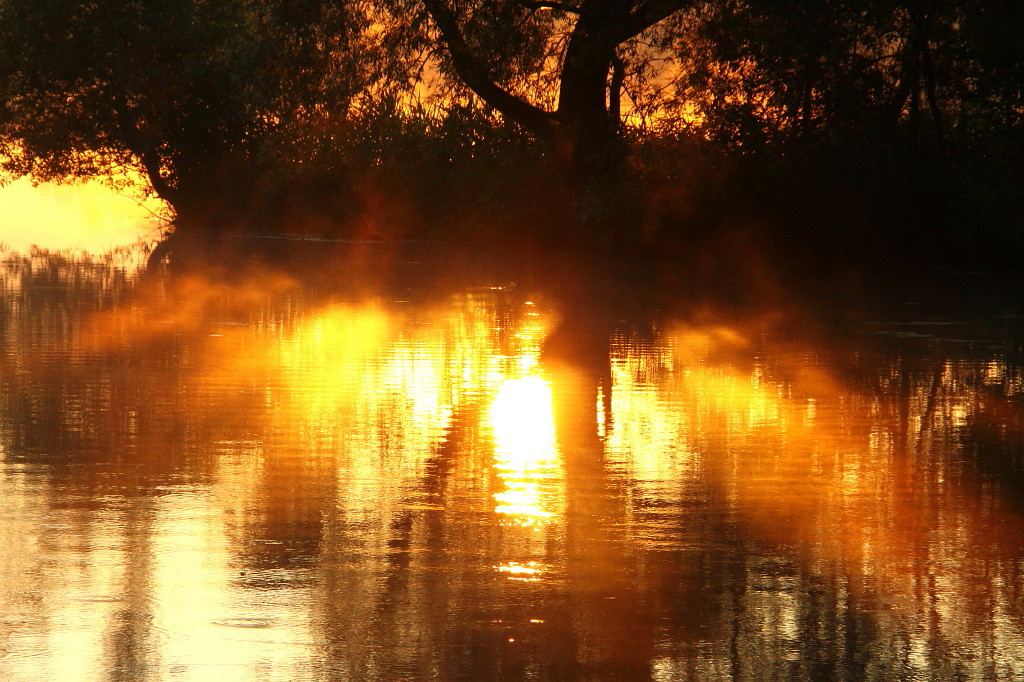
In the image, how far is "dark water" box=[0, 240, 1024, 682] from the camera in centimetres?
509

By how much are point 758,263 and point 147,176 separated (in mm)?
24767

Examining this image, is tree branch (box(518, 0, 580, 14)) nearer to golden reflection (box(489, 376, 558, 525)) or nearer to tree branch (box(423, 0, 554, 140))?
tree branch (box(423, 0, 554, 140))

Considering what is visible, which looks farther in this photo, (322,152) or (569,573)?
(322,152)

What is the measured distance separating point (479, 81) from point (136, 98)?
1711cm

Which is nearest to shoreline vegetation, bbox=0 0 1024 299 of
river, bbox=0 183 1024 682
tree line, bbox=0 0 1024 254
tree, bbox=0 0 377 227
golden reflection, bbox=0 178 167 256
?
tree line, bbox=0 0 1024 254

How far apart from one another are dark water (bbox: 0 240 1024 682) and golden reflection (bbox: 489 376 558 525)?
0.04 metres

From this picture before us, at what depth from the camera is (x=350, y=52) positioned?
33406mm

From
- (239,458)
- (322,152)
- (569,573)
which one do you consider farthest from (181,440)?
(322,152)

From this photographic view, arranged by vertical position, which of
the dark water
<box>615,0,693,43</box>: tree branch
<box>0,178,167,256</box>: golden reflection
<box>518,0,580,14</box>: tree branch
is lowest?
the dark water

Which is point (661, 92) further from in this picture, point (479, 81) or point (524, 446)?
point (524, 446)

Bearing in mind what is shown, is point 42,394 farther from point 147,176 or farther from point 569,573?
point 147,176

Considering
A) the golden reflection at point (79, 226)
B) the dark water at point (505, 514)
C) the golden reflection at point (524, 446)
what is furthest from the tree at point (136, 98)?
the golden reflection at point (524, 446)

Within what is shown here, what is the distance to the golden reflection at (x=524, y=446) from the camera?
24.4 ft

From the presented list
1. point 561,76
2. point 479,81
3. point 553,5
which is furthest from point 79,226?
point 553,5
